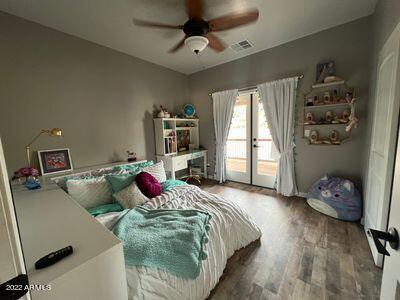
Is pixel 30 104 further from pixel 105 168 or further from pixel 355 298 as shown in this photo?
pixel 355 298

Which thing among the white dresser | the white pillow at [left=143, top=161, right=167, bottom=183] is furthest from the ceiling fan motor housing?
the white dresser

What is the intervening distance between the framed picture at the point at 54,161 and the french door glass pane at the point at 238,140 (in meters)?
2.97

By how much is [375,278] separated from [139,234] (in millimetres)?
1982

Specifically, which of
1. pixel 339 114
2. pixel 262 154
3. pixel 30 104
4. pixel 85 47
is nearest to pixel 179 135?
pixel 262 154

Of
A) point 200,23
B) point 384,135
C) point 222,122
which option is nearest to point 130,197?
point 200,23

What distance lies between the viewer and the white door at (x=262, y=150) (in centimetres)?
344

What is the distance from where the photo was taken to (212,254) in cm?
142

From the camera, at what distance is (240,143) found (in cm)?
384

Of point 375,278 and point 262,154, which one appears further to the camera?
point 262,154

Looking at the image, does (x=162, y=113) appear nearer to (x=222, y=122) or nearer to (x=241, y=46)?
(x=222, y=122)

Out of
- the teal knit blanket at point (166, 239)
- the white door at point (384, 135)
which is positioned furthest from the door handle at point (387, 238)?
the white door at point (384, 135)

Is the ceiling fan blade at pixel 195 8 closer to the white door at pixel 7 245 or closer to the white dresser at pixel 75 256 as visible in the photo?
the white door at pixel 7 245

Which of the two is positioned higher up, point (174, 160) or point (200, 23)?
point (200, 23)

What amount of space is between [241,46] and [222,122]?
1472mm
